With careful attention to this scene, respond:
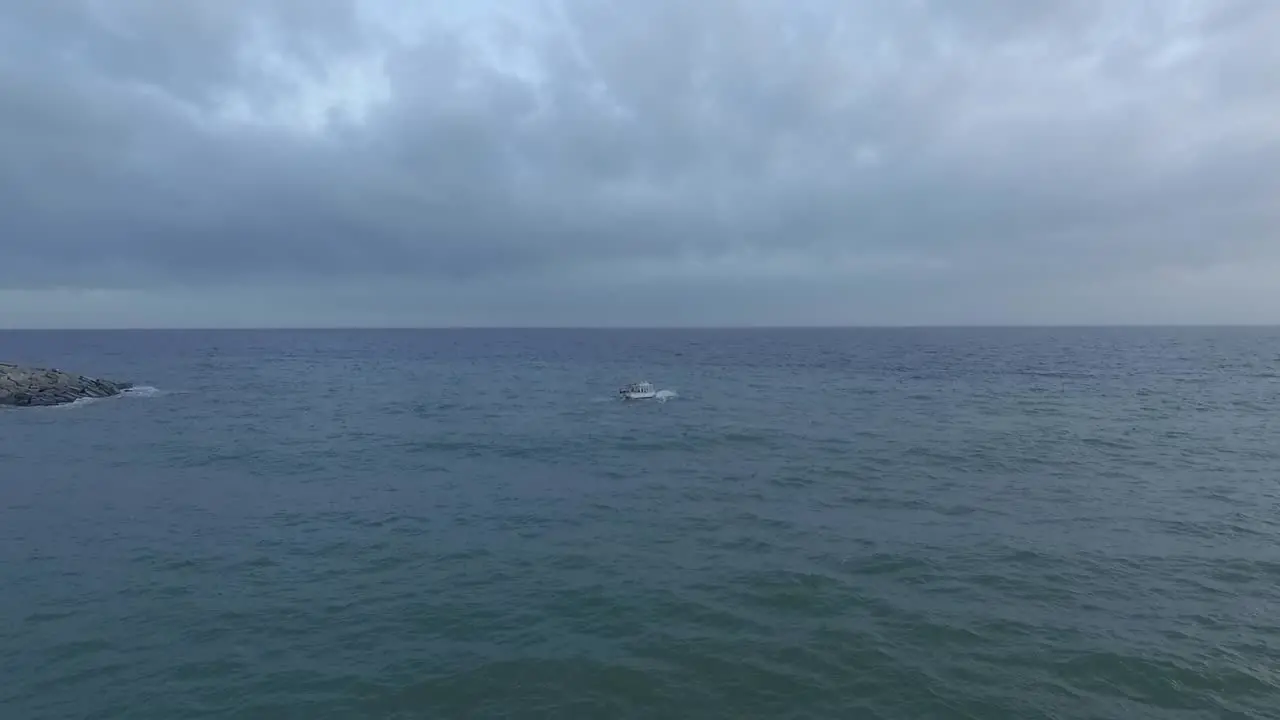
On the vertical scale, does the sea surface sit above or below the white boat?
below

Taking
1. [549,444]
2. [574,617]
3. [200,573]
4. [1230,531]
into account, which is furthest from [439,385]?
[1230,531]

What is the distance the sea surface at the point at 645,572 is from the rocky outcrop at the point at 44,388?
751 inches

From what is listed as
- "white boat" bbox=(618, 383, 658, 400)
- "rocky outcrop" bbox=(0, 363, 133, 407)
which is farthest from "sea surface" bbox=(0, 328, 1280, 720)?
"white boat" bbox=(618, 383, 658, 400)

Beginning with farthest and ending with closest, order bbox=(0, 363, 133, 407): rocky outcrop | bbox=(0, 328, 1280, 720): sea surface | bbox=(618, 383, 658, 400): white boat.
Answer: bbox=(618, 383, 658, 400): white boat → bbox=(0, 363, 133, 407): rocky outcrop → bbox=(0, 328, 1280, 720): sea surface

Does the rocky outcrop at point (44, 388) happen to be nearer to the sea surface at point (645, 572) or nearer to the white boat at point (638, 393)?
the sea surface at point (645, 572)

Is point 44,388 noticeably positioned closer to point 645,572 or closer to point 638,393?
point 638,393

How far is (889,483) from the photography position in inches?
1491

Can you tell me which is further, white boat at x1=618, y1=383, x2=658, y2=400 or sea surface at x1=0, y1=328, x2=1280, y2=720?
white boat at x1=618, y1=383, x2=658, y2=400

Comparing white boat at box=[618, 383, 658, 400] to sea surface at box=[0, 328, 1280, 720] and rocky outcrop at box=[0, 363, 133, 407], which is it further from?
rocky outcrop at box=[0, 363, 133, 407]

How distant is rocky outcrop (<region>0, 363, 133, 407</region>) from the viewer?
7162 cm

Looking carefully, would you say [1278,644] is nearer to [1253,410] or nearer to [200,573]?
[200,573]

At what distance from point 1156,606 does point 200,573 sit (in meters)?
33.5

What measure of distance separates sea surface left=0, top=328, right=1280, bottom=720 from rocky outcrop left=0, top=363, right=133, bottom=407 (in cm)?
1906

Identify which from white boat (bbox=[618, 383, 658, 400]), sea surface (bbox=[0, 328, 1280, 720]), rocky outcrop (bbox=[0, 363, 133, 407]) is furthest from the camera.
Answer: white boat (bbox=[618, 383, 658, 400])
